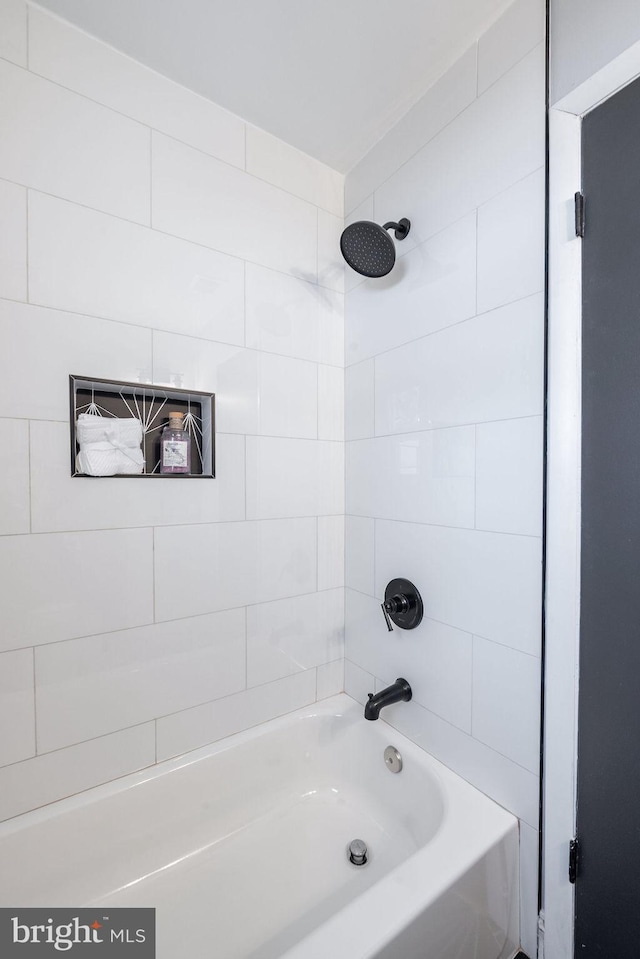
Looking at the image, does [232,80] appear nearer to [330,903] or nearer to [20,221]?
[20,221]

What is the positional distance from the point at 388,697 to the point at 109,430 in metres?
1.14

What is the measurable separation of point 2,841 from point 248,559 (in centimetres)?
90

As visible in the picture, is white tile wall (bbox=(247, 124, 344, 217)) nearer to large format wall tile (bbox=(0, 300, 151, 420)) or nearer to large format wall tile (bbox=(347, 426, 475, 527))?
large format wall tile (bbox=(0, 300, 151, 420))

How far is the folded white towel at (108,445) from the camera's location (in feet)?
3.82

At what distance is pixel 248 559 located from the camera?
1452 mm

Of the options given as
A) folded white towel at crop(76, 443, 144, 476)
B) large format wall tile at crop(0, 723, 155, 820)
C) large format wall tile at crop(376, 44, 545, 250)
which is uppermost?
large format wall tile at crop(376, 44, 545, 250)

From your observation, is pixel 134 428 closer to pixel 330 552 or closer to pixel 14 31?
pixel 330 552

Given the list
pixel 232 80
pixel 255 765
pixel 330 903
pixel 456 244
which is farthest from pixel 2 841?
pixel 232 80

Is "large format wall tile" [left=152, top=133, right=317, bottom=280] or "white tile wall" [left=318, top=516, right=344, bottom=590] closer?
"large format wall tile" [left=152, top=133, right=317, bottom=280]

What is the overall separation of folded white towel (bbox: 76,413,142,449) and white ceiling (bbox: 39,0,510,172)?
1019 mm

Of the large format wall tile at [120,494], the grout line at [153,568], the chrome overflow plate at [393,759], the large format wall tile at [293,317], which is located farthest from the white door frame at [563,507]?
the grout line at [153,568]

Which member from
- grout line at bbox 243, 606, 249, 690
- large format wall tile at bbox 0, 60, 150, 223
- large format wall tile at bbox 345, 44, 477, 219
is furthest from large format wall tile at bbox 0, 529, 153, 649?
large format wall tile at bbox 345, 44, 477, 219

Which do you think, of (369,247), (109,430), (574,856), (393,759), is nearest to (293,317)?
(369,247)

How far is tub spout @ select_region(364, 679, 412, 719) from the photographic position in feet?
4.29
